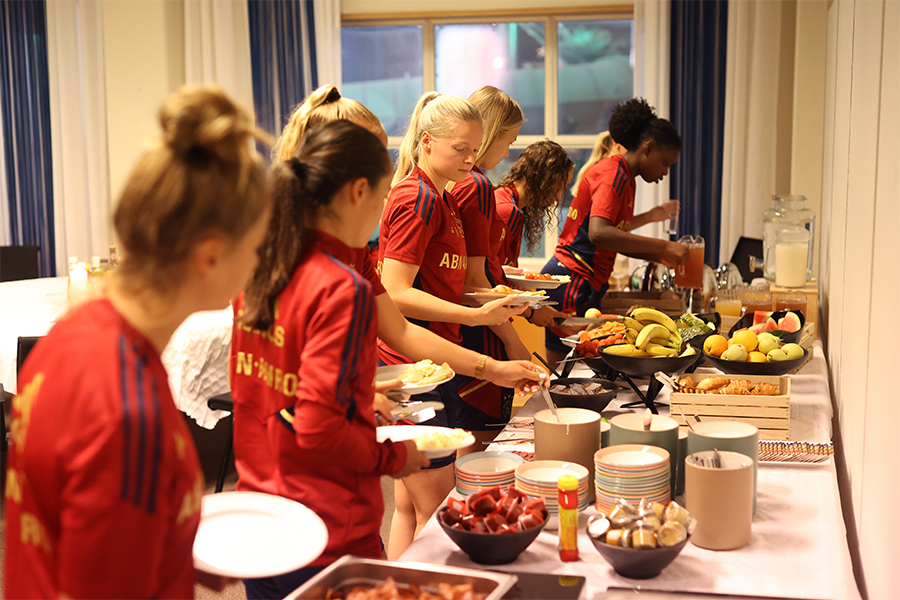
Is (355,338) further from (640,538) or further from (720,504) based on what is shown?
(720,504)

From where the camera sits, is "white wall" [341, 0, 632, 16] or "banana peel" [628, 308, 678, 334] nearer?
"banana peel" [628, 308, 678, 334]

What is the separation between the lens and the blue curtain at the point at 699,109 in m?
5.11

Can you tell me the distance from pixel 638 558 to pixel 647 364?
910 mm

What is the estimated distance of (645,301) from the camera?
3.28 m

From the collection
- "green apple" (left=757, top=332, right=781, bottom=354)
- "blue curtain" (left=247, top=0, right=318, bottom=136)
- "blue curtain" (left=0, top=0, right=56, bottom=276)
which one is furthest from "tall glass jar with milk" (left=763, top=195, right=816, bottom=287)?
"blue curtain" (left=0, top=0, right=56, bottom=276)

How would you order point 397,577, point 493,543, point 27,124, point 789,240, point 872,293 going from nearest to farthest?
point 397,577 < point 493,543 < point 872,293 < point 789,240 < point 27,124

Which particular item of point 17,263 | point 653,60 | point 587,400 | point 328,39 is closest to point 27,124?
point 17,263

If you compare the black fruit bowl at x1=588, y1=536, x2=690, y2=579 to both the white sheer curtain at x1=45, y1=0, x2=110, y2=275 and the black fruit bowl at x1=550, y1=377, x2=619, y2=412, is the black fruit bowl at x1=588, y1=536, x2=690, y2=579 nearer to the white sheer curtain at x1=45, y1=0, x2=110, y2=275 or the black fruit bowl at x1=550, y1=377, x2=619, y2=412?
the black fruit bowl at x1=550, y1=377, x2=619, y2=412

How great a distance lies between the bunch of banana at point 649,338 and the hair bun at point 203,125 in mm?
1443

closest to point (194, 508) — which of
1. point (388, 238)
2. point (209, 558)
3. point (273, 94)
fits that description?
point (209, 558)

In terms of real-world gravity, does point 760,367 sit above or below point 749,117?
below

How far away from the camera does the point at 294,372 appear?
110 centimetres

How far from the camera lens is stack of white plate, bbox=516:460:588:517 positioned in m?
1.29

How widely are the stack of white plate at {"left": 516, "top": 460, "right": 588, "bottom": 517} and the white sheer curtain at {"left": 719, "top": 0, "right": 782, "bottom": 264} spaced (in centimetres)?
409
